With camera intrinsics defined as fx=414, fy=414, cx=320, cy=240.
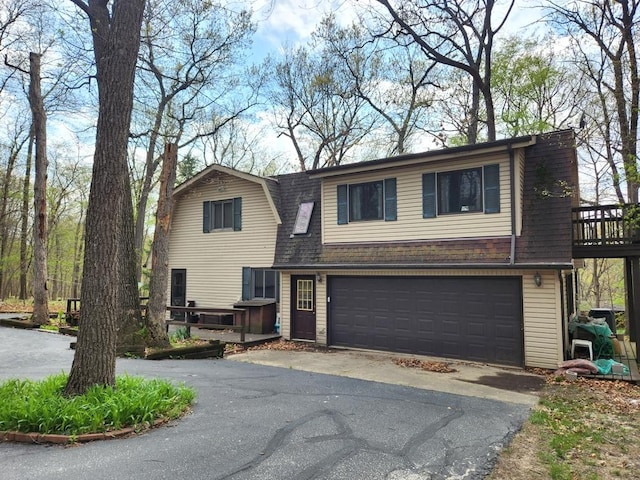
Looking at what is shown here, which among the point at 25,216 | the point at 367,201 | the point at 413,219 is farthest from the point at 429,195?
the point at 25,216

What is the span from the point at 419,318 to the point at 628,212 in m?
5.25

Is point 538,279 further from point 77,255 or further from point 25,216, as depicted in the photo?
point 77,255

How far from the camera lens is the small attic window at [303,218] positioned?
13547 millimetres

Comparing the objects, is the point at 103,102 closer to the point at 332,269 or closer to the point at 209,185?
the point at 332,269

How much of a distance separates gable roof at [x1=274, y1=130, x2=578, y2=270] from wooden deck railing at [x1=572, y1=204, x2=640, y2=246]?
0.95 metres

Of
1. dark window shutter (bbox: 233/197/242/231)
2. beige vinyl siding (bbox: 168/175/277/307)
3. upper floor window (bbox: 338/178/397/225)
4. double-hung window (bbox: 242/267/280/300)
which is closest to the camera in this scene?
upper floor window (bbox: 338/178/397/225)

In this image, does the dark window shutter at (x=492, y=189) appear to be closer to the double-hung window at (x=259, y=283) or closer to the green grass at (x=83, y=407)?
the double-hung window at (x=259, y=283)

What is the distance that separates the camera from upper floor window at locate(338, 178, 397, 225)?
11.7 m

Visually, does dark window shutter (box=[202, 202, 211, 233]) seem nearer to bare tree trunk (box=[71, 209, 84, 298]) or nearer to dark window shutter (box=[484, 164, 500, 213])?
dark window shutter (box=[484, 164, 500, 213])

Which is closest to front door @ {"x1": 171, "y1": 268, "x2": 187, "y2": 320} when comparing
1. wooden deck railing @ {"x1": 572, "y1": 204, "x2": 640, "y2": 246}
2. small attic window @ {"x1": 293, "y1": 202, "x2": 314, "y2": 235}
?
small attic window @ {"x1": 293, "y1": 202, "x2": 314, "y2": 235}

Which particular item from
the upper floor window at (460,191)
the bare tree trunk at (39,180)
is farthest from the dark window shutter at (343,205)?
the bare tree trunk at (39,180)

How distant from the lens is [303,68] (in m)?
23.7

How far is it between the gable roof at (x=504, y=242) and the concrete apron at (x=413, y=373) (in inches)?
93.2

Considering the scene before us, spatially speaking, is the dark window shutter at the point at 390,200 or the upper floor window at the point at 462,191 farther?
the dark window shutter at the point at 390,200
